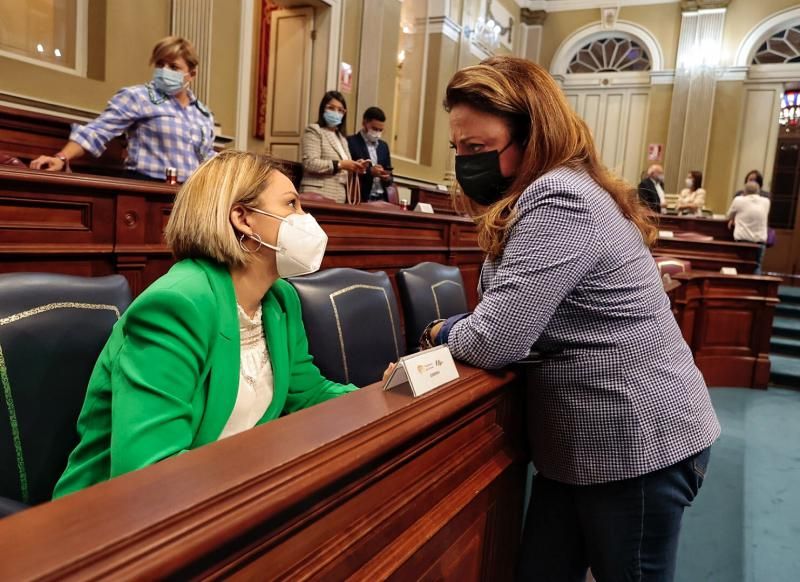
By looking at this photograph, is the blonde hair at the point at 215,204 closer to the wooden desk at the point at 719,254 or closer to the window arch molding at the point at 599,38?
the wooden desk at the point at 719,254

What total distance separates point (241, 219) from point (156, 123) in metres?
1.96

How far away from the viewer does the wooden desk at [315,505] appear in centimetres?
45

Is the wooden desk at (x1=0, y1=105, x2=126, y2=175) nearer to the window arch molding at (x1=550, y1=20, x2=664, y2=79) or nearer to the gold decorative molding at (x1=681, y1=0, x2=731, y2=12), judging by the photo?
the window arch molding at (x1=550, y1=20, x2=664, y2=79)

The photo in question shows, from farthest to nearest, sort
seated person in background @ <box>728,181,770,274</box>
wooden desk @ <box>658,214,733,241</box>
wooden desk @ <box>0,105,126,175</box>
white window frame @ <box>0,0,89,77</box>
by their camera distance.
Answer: wooden desk @ <box>658,214,733,241</box> < seated person in background @ <box>728,181,770,274</box> < white window frame @ <box>0,0,89,77</box> < wooden desk @ <box>0,105,126,175</box>

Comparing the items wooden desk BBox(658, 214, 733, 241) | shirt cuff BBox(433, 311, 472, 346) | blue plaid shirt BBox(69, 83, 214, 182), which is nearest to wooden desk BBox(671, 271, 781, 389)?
wooden desk BBox(658, 214, 733, 241)

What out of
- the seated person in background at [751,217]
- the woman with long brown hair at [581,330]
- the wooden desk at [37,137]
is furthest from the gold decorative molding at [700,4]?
the woman with long brown hair at [581,330]

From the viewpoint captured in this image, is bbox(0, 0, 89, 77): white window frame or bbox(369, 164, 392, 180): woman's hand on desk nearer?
bbox(0, 0, 89, 77): white window frame

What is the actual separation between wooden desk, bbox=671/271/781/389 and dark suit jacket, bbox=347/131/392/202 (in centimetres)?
257

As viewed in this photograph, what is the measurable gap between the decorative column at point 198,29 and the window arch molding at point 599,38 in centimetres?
717

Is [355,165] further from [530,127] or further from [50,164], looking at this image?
[530,127]

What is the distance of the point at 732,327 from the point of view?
15.3ft

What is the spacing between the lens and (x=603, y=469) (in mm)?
1056

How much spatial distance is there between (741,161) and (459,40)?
15.9 feet

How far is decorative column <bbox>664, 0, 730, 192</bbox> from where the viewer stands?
9383 mm
